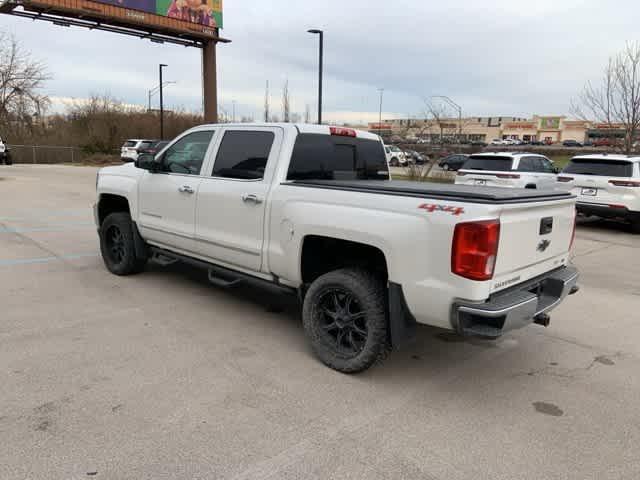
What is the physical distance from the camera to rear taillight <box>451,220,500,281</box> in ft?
9.91

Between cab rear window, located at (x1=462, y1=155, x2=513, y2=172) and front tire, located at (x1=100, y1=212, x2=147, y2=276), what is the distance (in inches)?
362

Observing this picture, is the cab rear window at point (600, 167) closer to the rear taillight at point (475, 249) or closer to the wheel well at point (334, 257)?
the wheel well at point (334, 257)

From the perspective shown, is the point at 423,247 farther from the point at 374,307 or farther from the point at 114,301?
the point at 114,301

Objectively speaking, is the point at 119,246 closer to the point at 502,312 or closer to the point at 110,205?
the point at 110,205

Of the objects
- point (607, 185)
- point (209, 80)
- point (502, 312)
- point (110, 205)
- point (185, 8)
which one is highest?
point (185, 8)

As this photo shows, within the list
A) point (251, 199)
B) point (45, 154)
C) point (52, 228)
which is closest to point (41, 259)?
point (52, 228)

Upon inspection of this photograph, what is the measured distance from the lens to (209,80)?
3684 cm

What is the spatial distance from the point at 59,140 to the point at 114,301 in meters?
38.7

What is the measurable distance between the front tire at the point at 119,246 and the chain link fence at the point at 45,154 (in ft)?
112

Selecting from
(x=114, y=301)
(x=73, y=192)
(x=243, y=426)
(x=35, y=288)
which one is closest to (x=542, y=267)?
(x=243, y=426)

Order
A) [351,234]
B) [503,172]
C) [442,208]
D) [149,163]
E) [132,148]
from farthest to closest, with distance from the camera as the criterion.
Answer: [132,148], [503,172], [149,163], [351,234], [442,208]

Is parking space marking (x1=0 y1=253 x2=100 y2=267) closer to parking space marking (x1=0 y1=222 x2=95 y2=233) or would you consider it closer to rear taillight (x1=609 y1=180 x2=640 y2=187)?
parking space marking (x1=0 y1=222 x2=95 y2=233)

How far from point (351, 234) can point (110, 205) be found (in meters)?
4.31

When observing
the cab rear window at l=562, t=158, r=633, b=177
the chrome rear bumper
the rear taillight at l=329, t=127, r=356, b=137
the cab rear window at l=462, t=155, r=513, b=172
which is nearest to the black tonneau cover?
the chrome rear bumper
